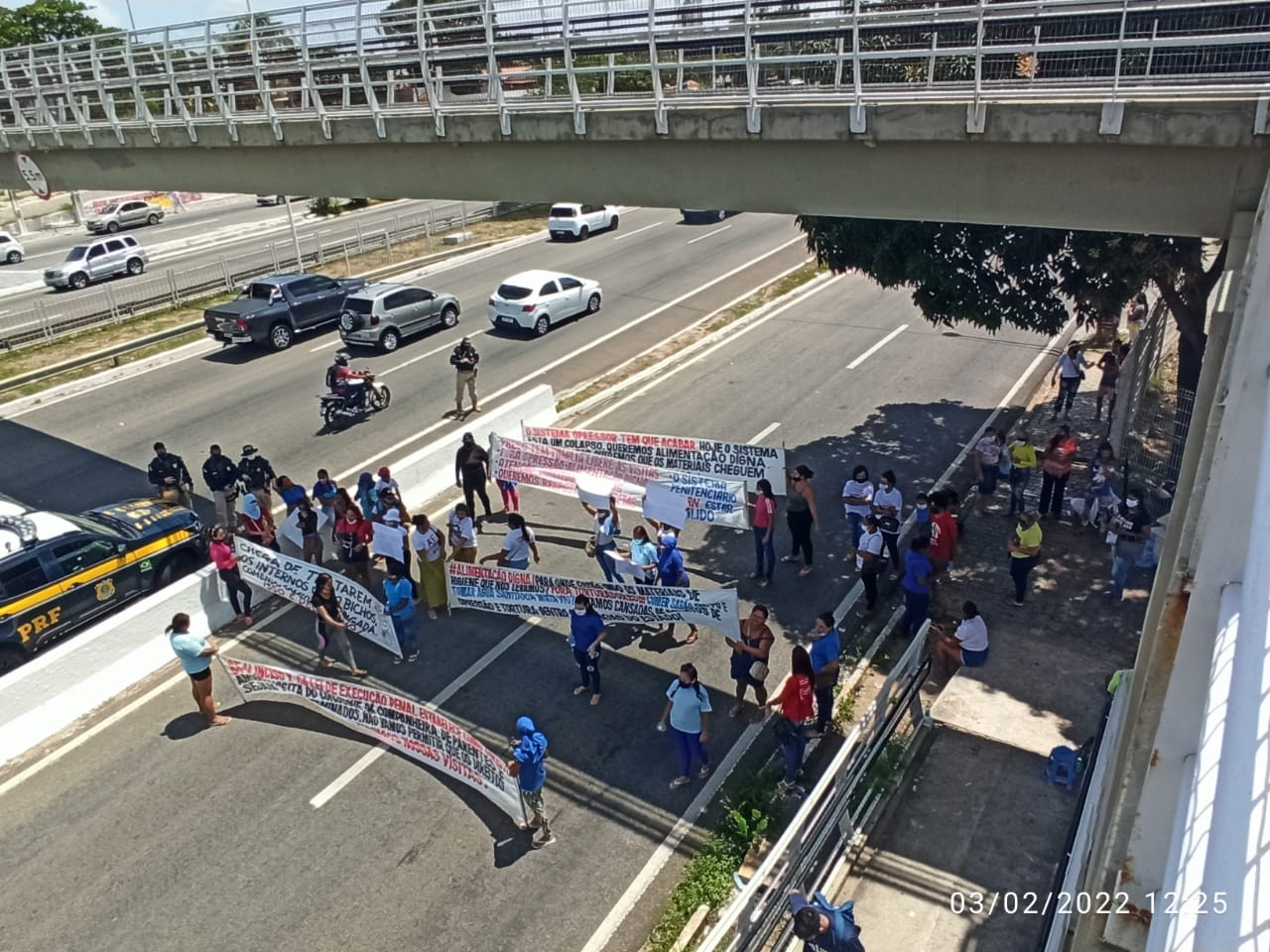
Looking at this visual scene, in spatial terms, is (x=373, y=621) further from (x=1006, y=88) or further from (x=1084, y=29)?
(x=1084, y=29)

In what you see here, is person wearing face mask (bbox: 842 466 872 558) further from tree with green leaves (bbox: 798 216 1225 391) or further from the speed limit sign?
the speed limit sign

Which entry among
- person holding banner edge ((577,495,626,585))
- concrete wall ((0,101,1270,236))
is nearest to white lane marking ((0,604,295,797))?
person holding banner edge ((577,495,626,585))

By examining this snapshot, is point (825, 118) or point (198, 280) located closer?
point (825, 118)

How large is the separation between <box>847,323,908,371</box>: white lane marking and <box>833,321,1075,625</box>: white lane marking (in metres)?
3.61

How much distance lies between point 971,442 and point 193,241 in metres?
37.6


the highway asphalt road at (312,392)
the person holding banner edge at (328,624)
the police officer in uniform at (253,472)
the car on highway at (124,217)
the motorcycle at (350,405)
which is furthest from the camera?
the car on highway at (124,217)

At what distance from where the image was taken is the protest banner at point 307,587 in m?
12.1

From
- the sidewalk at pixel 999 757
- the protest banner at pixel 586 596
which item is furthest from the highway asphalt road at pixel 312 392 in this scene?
the sidewalk at pixel 999 757

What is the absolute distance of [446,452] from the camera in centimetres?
1719

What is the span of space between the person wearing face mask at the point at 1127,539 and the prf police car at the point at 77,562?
13.4 meters

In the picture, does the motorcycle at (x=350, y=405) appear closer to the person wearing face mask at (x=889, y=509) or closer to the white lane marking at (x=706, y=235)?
the person wearing face mask at (x=889, y=509)

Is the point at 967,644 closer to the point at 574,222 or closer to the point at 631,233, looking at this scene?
the point at 574,222

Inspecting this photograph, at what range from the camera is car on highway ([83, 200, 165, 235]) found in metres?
47.2

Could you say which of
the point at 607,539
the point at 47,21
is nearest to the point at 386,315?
the point at 607,539
